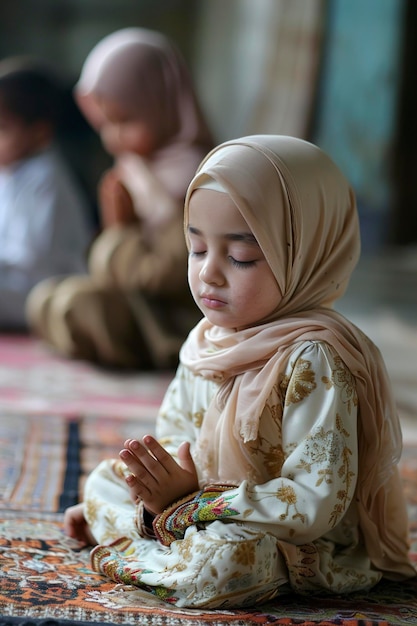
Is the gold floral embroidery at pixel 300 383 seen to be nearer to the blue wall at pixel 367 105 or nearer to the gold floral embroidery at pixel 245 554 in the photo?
the gold floral embroidery at pixel 245 554

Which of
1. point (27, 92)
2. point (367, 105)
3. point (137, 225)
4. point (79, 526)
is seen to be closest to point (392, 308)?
point (367, 105)

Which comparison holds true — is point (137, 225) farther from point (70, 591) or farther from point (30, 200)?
point (70, 591)

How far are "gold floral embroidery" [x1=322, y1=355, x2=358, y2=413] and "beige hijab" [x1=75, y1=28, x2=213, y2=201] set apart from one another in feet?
8.69

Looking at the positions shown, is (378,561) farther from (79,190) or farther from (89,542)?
(79,190)

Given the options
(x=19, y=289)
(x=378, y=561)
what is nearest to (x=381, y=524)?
(x=378, y=561)

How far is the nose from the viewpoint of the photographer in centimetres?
144

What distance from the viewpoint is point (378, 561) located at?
5.16 ft

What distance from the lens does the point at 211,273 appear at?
4.71 ft

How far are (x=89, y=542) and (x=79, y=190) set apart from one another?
4930 mm

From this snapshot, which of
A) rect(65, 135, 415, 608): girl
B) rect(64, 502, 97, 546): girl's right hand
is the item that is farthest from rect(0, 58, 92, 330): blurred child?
rect(65, 135, 415, 608): girl

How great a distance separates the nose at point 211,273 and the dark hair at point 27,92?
358cm

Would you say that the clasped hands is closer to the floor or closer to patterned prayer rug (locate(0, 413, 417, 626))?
patterned prayer rug (locate(0, 413, 417, 626))

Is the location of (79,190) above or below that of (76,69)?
below

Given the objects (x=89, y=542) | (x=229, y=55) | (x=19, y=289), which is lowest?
(x=19, y=289)
